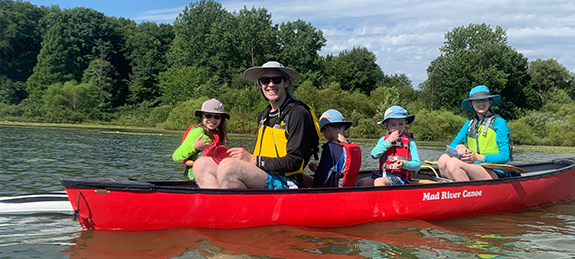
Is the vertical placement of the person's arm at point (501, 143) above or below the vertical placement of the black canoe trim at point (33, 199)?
above

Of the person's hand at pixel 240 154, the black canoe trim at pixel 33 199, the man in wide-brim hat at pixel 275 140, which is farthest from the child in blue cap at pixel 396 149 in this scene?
the black canoe trim at pixel 33 199

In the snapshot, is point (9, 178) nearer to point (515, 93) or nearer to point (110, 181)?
point (110, 181)

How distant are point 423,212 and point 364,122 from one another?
1101 inches

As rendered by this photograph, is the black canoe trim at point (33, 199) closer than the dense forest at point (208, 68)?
Yes

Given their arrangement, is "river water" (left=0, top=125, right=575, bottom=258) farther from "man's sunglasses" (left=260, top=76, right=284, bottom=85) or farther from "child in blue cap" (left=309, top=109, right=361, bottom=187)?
"man's sunglasses" (left=260, top=76, right=284, bottom=85)

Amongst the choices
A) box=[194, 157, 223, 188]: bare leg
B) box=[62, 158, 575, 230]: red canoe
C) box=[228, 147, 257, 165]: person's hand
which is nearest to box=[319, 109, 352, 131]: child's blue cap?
box=[62, 158, 575, 230]: red canoe

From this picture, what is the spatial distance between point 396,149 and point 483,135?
168 centimetres

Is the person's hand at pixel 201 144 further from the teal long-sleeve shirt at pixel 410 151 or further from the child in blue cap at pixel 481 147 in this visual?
the child in blue cap at pixel 481 147

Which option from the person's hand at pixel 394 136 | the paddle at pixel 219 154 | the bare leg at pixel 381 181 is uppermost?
the person's hand at pixel 394 136

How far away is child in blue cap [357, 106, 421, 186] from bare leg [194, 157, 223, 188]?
1.96m

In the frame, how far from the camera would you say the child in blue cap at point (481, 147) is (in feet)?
21.1

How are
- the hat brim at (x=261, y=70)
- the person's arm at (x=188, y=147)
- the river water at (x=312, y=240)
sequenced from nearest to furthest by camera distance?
the river water at (x=312, y=240)
the hat brim at (x=261, y=70)
the person's arm at (x=188, y=147)

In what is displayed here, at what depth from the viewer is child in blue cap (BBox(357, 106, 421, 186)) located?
5.68 metres

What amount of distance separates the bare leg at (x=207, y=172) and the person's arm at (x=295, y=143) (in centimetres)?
74
